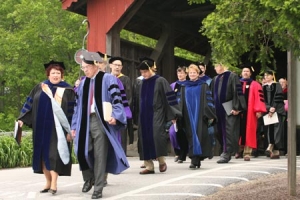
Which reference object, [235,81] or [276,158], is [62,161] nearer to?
[235,81]

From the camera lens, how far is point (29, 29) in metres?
28.0

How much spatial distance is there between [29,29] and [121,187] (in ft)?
67.1

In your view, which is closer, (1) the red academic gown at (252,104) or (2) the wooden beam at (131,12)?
(1) the red academic gown at (252,104)

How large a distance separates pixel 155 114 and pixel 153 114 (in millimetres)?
35

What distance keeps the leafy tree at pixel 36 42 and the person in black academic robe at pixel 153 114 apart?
17.3m

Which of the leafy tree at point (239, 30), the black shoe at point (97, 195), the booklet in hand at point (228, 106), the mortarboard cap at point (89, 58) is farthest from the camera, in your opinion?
the booklet in hand at point (228, 106)

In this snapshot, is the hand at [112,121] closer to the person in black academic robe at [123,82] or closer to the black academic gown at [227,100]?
the person in black academic robe at [123,82]

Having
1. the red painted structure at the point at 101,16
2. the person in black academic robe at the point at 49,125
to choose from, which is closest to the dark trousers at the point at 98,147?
the person in black academic robe at the point at 49,125

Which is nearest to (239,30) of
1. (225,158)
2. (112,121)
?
(112,121)

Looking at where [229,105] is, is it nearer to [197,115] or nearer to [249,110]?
[249,110]

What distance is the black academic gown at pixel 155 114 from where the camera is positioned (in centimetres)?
1003

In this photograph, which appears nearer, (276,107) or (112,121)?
A: (112,121)

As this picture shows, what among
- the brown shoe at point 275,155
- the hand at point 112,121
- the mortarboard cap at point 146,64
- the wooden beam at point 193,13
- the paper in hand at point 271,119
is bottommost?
the brown shoe at point 275,155

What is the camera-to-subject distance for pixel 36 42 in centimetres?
2811
